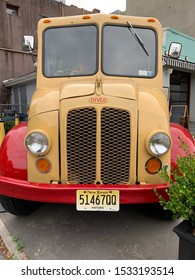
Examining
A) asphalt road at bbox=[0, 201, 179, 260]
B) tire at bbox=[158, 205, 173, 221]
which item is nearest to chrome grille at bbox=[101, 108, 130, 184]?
asphalt road at bbox=[0, 201, 179, 260]

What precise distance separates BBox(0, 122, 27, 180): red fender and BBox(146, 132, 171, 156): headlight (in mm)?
1440

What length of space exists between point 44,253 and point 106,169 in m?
1.21

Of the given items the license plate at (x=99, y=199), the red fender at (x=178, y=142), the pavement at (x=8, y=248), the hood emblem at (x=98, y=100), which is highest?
the hood emblem at (x=98, y=100)

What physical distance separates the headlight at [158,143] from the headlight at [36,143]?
109 cm

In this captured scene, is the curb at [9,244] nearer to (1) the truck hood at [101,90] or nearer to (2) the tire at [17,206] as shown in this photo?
(2) the tire at [17,206]

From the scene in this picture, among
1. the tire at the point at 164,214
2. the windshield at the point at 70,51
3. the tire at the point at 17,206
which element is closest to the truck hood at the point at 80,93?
the windshield at the point at 70,51

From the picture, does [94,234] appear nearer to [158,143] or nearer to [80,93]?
[158,143]

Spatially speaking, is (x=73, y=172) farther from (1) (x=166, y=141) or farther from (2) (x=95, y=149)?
(1) (x=166, y=141)

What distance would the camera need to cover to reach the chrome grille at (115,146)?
8.24ft

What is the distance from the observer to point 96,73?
10.5 ft

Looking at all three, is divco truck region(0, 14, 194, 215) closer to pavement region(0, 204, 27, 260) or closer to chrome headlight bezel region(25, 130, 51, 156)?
chrome headlight bezel region(25, 130, 51, 156)

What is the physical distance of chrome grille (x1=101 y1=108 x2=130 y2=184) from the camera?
2512mm

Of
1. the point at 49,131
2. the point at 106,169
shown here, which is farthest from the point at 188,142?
the point at 49,131

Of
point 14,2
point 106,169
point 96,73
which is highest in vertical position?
point 14,2
